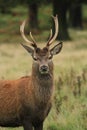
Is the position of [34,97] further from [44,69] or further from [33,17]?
[33,17]

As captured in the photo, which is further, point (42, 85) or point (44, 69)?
point (42, 85)

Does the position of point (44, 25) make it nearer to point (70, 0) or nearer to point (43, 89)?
point (70, 0)

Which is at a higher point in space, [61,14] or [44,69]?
[44,69]

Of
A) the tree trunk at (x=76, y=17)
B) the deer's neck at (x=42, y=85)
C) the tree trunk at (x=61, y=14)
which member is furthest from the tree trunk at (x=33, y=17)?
the deer's neck at (x=42, y=85)

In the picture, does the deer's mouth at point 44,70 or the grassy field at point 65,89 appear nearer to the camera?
the deer's mouth at point 44,70

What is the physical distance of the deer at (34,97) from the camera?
9.43 m

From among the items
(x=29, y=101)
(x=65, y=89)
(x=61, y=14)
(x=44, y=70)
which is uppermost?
(x=44, y=70)

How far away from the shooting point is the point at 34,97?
9.53 m

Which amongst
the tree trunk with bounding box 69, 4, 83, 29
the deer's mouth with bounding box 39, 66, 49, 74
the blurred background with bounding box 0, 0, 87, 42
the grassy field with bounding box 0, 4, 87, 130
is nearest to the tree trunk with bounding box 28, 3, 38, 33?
the blurred background with bounding box 0, 0, 87, 42

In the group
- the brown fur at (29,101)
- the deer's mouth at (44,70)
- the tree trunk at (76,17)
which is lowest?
the tree trunk at (76,17)

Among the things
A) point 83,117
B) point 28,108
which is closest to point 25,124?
point 28,108

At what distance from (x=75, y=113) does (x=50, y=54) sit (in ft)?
7.37

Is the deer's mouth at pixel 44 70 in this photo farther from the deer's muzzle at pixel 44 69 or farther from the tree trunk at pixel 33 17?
the tree trunk at pixel 33 17

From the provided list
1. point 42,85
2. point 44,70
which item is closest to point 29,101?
point 42,85
